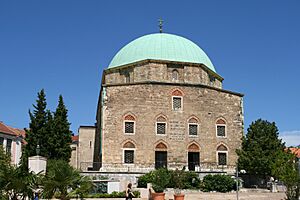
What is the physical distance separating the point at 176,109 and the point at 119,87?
15.2 feet

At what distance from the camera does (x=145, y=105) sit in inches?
1155

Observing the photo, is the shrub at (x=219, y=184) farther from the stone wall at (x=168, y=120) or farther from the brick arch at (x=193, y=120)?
the brick arch at (x=193, y=120)

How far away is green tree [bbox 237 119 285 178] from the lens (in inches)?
1072

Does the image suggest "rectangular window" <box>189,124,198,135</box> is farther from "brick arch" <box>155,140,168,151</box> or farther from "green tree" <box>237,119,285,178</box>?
"green tree" <box>237,119,285,178</box>

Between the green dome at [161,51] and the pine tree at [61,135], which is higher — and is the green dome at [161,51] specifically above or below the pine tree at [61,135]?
above

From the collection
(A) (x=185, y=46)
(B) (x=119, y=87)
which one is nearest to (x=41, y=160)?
(B) (x=119, y=87)

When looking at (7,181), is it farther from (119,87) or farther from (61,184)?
(119,87)

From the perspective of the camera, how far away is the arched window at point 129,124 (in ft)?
94.0

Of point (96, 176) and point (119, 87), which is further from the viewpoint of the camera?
point (119, 87)

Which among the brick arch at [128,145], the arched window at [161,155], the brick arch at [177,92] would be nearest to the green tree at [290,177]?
the arched window at [161,155]

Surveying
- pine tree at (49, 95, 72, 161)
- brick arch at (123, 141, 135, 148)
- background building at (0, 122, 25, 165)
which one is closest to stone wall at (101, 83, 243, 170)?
brick arch at (123, 141, 135, 148)

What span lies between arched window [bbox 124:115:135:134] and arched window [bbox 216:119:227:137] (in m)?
6.68

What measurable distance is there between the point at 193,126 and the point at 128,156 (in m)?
5.49

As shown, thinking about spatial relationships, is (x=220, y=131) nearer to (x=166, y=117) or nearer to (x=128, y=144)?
(x=166, y=117)
